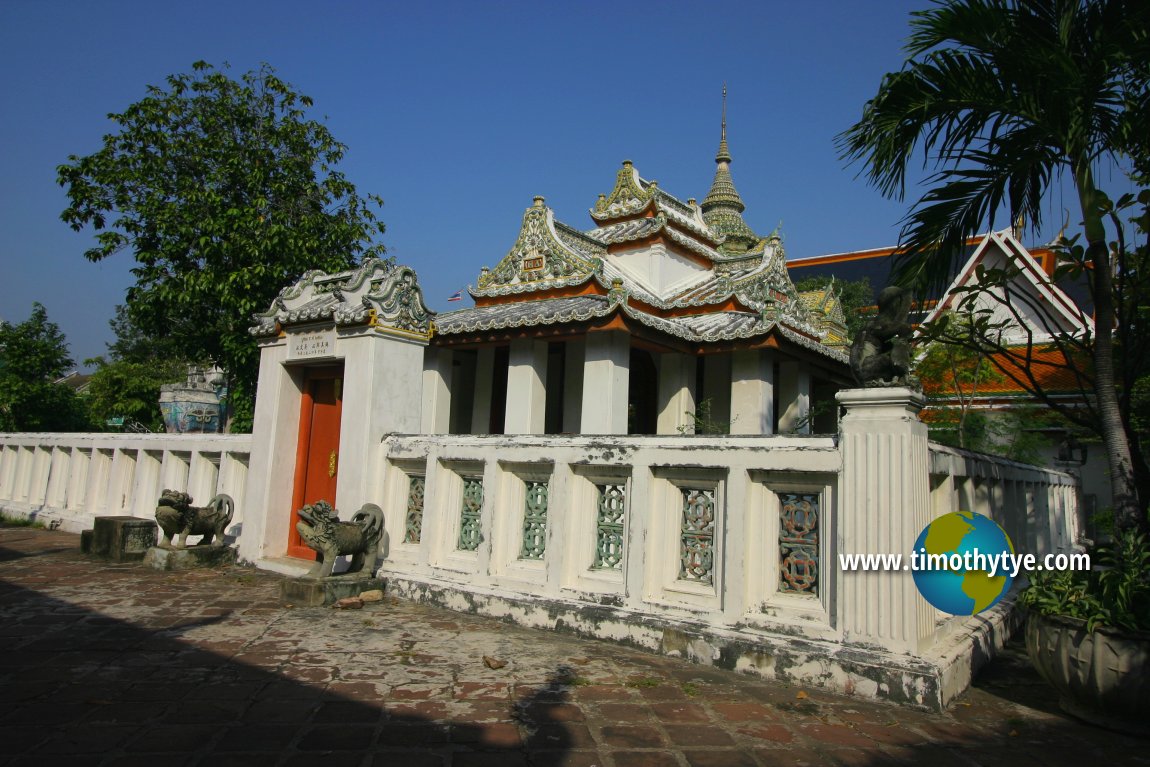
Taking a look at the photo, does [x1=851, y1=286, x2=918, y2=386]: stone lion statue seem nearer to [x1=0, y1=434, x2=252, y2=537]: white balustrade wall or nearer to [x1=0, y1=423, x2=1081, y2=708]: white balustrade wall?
[x1=0, y1=423, x2=1081, y2=708]: white balustrade wall

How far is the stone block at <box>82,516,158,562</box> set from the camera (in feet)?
29.3

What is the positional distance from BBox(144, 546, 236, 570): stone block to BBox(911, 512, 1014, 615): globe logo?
7.25 m

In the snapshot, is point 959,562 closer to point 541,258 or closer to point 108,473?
point 541,258

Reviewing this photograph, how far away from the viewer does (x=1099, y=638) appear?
4.28 m

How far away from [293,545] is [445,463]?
9.05ft

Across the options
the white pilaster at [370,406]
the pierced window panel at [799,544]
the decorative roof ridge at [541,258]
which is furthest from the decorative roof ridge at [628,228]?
the pierced window panel at [799,544]

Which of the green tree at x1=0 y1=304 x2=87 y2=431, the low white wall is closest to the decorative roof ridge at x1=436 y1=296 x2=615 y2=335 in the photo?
the low white wall

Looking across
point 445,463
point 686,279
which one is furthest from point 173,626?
point 686,279

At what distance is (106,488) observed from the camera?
40.4 feet

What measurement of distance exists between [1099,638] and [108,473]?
524 inches

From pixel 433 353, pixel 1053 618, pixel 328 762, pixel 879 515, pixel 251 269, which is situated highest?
pixel 251 269

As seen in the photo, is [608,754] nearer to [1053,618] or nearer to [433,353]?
[1053,618]

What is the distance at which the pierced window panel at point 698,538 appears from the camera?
222 inches

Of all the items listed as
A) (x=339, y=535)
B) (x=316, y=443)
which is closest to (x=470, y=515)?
(x=339, y=535)
